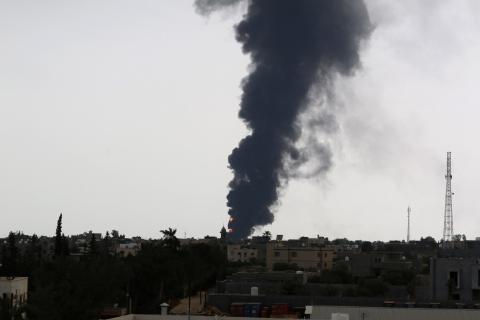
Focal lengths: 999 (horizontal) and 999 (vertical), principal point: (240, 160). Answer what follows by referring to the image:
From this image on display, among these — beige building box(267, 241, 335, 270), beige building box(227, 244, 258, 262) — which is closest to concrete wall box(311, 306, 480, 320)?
beige building box(267, 241, 335, 270)

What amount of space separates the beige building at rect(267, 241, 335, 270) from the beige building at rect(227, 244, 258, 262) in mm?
19855

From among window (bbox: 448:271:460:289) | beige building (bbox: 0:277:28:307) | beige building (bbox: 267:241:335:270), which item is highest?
beige building (bbox: 267:241:335:270)

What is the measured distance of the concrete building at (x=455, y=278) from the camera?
68.7 meters

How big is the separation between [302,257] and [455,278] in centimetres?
5265

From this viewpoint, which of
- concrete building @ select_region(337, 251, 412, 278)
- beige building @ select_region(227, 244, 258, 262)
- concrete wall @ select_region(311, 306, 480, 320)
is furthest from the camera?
beige building @ select_region(227, 244, 258, 262)

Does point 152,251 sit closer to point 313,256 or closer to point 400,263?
point 400,263

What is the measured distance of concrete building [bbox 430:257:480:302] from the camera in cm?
6869

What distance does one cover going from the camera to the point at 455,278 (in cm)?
6981

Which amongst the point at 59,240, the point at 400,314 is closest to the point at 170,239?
the point at 59,240

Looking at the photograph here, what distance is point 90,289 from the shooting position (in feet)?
170

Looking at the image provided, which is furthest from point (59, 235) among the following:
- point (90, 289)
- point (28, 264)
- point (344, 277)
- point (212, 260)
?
point (90, 289)

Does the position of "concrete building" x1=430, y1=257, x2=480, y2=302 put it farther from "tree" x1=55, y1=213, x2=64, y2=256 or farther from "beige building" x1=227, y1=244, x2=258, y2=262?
"beige building" x1=227, y1=244, x2=258, y2=262

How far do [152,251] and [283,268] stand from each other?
37.0 m

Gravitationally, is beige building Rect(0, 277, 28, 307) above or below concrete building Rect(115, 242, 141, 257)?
below
